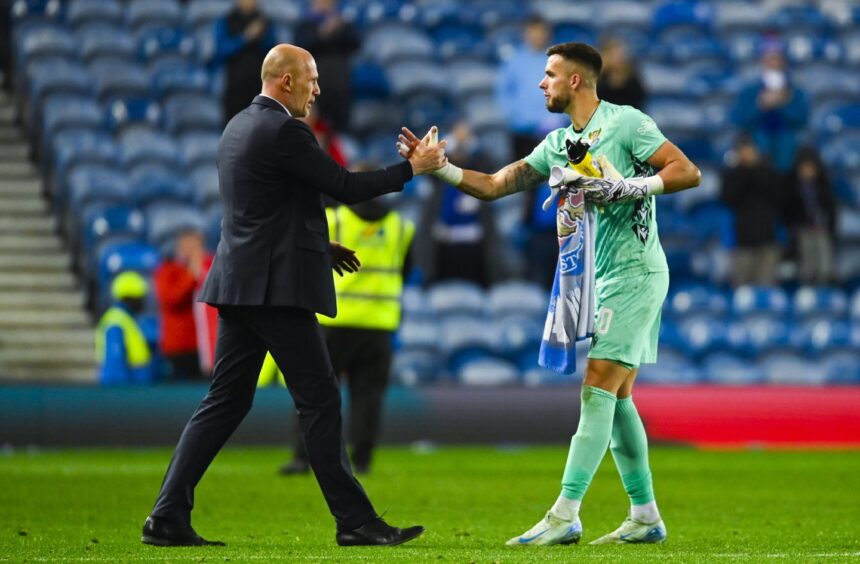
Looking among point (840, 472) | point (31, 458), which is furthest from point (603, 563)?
point (31, 458)

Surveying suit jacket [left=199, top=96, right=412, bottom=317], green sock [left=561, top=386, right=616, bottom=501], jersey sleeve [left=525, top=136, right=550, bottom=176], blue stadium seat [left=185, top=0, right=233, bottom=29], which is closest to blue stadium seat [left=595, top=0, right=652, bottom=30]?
blue stadium seat [left=185, top=0, right=233, bottom=29]

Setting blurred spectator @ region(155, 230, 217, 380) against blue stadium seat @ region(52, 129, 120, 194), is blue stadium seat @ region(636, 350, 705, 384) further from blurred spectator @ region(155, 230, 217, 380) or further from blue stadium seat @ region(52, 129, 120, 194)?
blue stadium seat @ region(52, 129, 120, 194)

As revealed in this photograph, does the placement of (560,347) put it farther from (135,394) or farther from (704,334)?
(704,334)

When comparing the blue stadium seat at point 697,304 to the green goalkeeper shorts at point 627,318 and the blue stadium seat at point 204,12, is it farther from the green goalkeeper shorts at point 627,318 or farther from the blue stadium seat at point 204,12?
the green goalkeeper shorts at point 627,318

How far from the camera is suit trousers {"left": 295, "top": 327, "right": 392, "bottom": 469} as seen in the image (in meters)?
12.8

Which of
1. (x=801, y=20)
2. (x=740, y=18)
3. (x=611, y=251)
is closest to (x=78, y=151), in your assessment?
(x=740, y=18)

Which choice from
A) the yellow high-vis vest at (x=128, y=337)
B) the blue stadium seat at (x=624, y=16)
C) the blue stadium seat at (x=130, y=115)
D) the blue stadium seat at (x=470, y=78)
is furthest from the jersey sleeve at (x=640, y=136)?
the blue stadium seat at (x=624, y=16)

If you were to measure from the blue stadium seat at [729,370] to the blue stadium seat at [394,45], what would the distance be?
17.2 feet

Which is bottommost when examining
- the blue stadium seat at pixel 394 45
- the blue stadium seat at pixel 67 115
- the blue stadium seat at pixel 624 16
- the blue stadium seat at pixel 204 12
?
the blue stadium seat at pixel 67 115

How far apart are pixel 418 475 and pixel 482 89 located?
26.8 feet

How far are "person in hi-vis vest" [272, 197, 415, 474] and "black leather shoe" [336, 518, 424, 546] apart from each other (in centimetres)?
526

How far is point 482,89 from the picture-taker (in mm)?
19891

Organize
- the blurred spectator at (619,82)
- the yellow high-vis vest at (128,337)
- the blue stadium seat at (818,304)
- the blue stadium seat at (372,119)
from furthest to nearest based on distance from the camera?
the blue stadium seat at (372,119), the blue stadium seat at (818,304), the blurred spectator at (619,82), the yellow high-vis vest at (128,337)

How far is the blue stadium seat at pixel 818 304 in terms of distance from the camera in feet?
59.1
